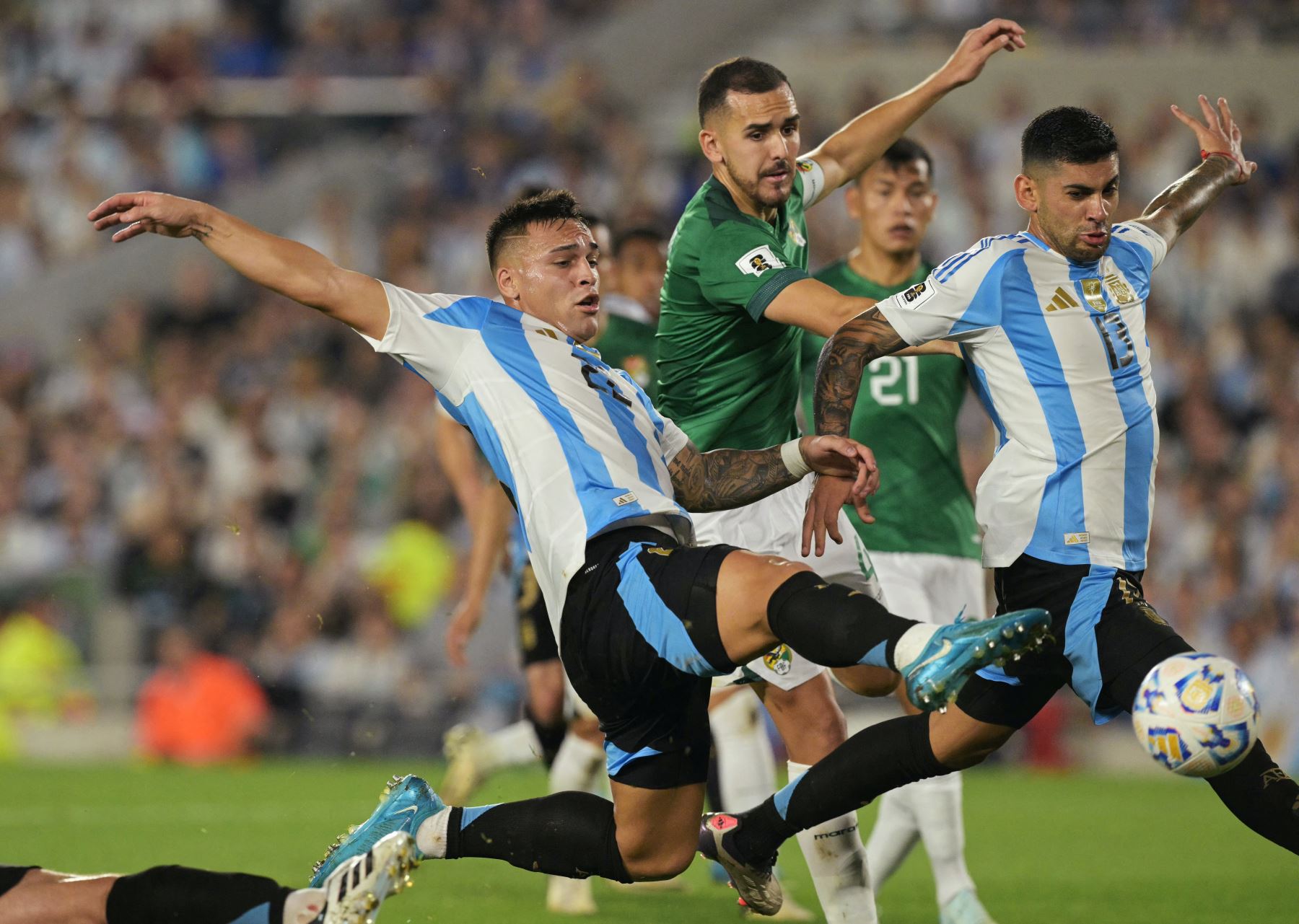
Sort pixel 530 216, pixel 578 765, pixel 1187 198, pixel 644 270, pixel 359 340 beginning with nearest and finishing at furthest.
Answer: pixel 530 216, pixel 1187 198, pixel 578 765, pixel 644 270, pixel 359 340

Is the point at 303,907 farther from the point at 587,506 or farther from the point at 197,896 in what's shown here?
the point at 587,506

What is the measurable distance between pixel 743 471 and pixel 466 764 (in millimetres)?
3924

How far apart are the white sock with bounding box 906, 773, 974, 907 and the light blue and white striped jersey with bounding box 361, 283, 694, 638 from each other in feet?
6.36

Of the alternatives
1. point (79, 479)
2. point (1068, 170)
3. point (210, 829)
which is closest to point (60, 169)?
point (79, 479)

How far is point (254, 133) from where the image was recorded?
19.5 metres

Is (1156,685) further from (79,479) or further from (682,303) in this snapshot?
(79,479)

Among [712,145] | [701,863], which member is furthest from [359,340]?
[712,145]

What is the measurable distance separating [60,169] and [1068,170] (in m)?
15.8

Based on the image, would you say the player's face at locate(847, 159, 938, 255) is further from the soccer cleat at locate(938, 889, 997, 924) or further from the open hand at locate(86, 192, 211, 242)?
the open hand at locate(86, 192, 211, 242)

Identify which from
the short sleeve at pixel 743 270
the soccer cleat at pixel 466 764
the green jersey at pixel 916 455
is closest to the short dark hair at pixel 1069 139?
the short sleeve at pixel 743 270

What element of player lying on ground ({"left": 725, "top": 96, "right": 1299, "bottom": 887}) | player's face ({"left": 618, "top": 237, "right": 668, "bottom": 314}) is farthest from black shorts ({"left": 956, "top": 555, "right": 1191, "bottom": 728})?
player's face ({"left": 618, "top": 237, "right": 668, "bottom": 314})

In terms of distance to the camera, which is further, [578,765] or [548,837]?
[578,765]

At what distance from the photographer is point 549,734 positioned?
8.48 metres

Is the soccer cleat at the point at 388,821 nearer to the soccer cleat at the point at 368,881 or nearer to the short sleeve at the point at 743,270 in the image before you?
the soccer cleat at the point at 368,881
